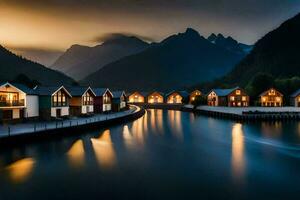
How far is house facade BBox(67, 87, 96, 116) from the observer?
2398 inches

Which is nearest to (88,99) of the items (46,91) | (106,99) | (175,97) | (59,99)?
(106,99)

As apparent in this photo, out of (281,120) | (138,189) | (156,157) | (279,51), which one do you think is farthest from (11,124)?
(279,51)

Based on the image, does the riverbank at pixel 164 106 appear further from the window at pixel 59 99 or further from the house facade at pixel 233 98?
the window at pixel 59 99

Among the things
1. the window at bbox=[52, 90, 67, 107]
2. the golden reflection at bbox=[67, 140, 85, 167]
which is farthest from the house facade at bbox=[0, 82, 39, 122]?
the golden reflection at bbox=[67, 140, 85, 167]

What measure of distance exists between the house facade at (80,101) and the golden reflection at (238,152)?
29882 millimetres

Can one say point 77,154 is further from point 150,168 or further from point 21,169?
point 150,168

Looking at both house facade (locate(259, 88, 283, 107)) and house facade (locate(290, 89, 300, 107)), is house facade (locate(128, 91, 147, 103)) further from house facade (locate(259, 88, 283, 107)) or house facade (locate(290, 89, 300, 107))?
house facade (locate(290, 89, 300, 107))

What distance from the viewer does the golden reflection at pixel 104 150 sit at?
3139 centimetres

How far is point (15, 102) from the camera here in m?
45.0

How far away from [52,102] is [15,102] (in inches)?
270

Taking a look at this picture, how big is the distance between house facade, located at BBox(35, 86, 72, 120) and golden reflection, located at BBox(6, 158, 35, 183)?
66.8 feet

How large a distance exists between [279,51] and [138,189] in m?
194

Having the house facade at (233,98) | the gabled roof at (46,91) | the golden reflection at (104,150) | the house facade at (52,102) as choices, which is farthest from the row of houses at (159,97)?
the golden reflection at (104,150)

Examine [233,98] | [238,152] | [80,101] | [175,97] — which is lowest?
[238,152]
